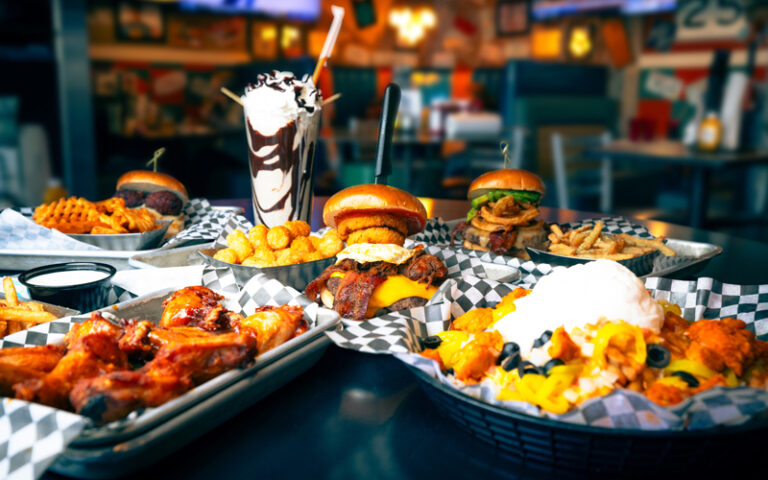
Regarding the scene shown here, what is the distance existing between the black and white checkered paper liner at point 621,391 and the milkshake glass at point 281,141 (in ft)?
2.81

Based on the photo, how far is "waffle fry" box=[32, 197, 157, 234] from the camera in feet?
6.12

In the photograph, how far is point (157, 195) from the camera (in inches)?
87.2

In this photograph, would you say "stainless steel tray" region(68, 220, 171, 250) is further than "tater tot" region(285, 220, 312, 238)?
Yes

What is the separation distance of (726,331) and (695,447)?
0.30m

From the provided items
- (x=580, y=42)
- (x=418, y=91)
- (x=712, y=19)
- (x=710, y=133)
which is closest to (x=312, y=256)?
(x=710, y=133)

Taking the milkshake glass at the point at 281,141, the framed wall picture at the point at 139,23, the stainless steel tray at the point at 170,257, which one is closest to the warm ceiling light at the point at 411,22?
the framed wall picture at the point at 139,23

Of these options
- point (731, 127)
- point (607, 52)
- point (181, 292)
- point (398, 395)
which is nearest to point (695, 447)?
point (398, 395)

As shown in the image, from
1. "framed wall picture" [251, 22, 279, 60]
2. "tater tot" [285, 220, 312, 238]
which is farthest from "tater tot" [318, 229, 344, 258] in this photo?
"framed wall picture" [251, 22, 279, 60]

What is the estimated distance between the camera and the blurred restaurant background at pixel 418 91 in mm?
6090

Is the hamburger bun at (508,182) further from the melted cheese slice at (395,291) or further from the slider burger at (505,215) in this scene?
the melted cheese slice at (395,291)

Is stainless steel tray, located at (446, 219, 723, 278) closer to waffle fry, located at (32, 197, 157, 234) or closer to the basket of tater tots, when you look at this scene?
the basket of tater tots

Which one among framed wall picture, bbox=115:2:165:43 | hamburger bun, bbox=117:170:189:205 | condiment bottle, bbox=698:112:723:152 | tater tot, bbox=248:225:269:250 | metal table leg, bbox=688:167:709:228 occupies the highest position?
framed wall picture, bbox=115:2:165:43

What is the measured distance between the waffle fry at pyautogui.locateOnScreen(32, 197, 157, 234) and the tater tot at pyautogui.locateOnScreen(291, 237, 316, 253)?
23.8 inches

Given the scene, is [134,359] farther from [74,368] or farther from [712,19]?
[712,19]
